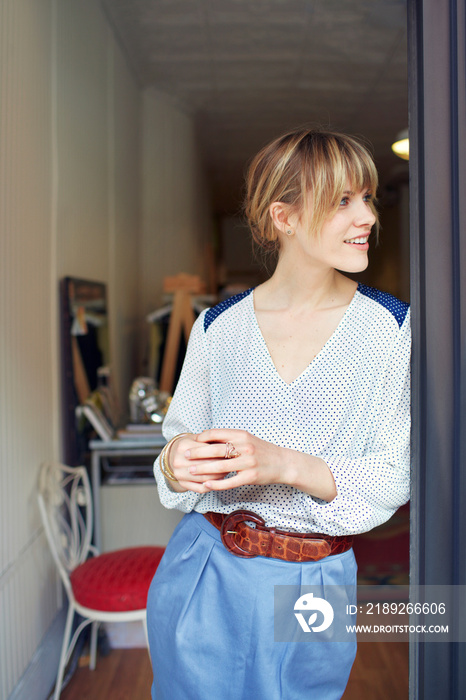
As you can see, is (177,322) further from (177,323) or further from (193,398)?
(193,398)

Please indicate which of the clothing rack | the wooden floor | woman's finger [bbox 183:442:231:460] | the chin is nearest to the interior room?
the wooden floor

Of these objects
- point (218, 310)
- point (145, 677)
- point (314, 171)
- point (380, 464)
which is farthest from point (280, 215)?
point (145, 677)

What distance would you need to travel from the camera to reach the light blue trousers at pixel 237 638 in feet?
3.85

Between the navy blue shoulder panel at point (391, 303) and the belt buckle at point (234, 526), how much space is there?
18.5 inches

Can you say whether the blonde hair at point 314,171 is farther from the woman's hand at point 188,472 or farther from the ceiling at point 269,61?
the ceiling at point 269,61

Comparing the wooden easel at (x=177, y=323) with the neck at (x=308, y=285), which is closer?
the neck at (x=308, y=285)

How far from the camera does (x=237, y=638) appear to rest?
3.93 feet

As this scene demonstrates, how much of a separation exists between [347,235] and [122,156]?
3998 millimetres

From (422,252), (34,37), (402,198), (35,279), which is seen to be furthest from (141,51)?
(422,252)

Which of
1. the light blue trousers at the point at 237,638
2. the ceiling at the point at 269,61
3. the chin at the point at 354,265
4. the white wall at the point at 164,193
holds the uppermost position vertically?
the ceiling at the point at 269,61

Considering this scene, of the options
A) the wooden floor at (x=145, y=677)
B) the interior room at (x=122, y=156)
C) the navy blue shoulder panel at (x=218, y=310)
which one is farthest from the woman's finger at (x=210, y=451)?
the wooden floor at (x=145, y=677)

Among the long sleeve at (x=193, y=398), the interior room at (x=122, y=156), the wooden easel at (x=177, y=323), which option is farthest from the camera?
the wooden easel at (x=177, y=323)

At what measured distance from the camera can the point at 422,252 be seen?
123 centimetres

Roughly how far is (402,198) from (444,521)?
21.7ft
